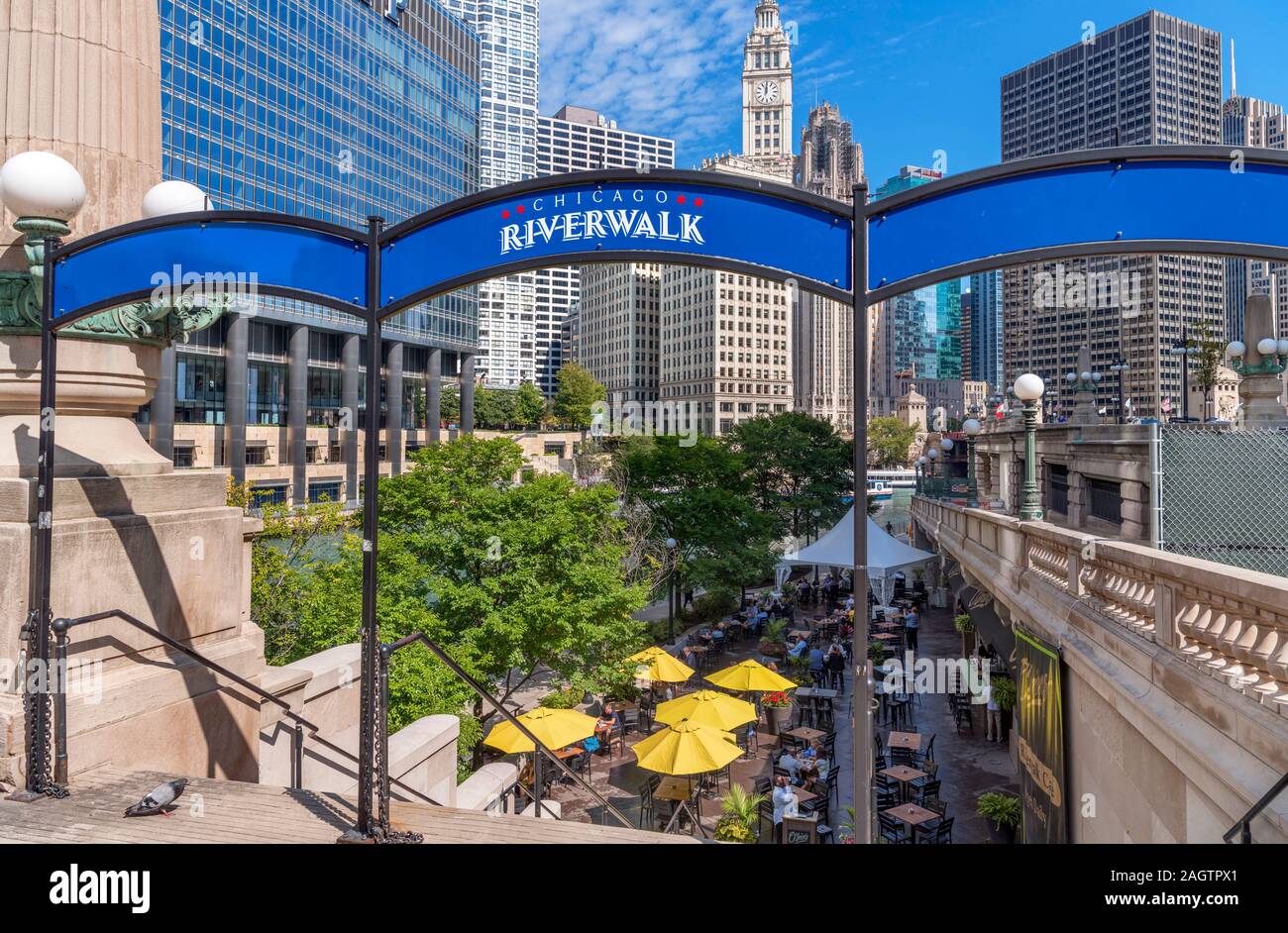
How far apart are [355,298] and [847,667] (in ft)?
76.3

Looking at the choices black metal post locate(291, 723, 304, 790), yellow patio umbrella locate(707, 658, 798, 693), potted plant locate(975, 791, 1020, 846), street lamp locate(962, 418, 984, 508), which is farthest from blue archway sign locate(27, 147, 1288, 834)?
street lamp locate(962, 418, 984, 508)

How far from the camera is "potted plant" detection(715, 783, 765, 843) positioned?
498 inches

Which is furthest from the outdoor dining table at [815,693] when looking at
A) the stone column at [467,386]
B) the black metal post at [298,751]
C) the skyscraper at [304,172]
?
the stone column at [467,386]

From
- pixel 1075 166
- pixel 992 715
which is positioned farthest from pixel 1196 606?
pixel 992 715

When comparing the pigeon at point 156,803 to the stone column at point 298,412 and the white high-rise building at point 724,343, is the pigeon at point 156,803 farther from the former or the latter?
the white high-rise building at point 724,343

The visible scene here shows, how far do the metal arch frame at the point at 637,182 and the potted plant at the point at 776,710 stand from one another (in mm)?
16857

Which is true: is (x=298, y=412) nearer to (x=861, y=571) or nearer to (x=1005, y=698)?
(x=1005, y=698)

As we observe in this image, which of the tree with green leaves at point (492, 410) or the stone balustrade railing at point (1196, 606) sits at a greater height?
the tree with green leaves at point (492, 410)

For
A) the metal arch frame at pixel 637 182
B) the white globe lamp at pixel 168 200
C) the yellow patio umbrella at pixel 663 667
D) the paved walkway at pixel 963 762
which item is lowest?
the paved walkway at pixel 963 762

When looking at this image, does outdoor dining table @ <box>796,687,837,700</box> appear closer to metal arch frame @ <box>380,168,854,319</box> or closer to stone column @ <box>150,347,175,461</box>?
metal arch frame @ <box>380,168,854,319</box>

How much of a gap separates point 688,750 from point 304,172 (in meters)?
61.3

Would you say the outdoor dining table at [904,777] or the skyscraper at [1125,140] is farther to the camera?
the skyscraper at [1125,140]

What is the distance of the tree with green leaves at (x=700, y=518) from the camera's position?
35.4 metres
